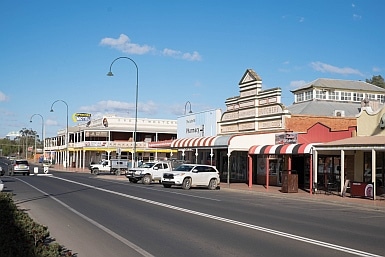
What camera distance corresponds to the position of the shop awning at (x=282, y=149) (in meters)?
32.2

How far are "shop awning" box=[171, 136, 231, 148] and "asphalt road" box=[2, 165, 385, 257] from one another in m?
18.7

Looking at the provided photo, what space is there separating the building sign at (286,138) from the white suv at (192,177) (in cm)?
532

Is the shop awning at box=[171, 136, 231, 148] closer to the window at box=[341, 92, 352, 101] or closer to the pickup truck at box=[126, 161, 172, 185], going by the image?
the pickup truck at box=[126, 161, 172, 185]

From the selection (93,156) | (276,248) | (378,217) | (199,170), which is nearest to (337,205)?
(378,217)

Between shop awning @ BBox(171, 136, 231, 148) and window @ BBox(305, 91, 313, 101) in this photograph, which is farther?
window @ BBox(305, 91, 313, 101)

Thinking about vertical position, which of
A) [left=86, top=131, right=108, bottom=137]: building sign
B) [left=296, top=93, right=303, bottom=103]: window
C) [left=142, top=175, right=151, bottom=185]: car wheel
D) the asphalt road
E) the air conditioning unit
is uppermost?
[left=296, top=93, right=303, bottom=103]: window

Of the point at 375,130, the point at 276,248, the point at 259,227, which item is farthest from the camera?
the point at 375,130

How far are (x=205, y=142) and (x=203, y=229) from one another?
29.2 m

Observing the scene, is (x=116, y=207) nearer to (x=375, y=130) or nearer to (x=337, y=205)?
(x=337, y=205)

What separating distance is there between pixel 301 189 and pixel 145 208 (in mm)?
18344

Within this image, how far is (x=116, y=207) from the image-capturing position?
2033 cm

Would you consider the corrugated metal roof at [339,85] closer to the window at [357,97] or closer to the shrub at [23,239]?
the window at [357,97]

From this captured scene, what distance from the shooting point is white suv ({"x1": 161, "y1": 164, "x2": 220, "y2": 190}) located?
35656 mm

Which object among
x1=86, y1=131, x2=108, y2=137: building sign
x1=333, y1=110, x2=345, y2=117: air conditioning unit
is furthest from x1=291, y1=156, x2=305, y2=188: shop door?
x1=86, y1=131, x2=108, y2=137: building sign
